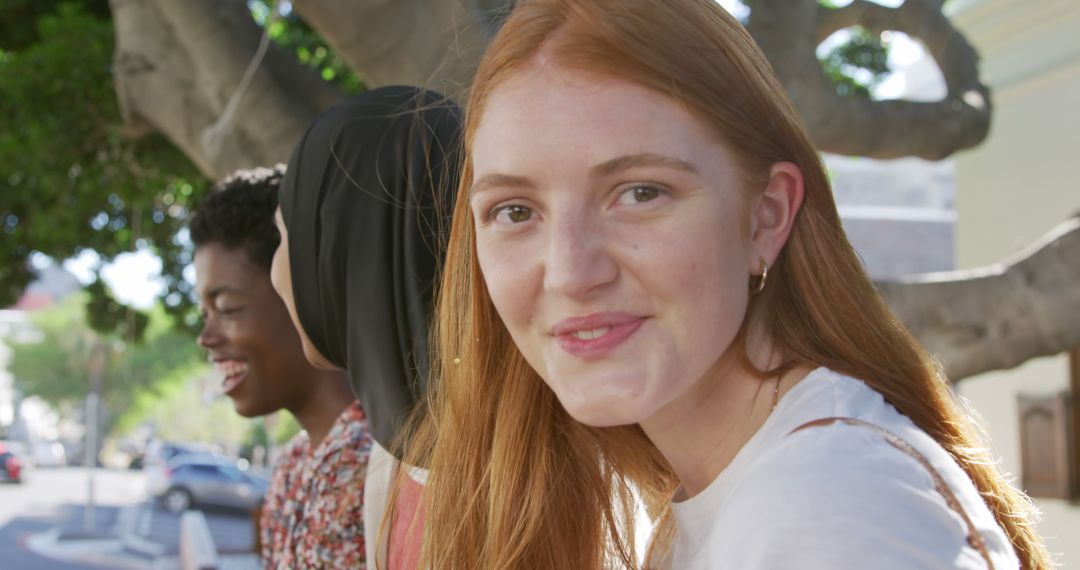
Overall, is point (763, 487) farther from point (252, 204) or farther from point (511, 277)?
point (252, 204)

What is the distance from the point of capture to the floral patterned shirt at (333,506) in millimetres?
2447

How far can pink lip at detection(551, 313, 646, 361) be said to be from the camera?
1.45 m

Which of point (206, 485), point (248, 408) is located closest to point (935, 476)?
point (248, 408)

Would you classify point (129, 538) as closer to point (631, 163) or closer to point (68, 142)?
point (68, 142)

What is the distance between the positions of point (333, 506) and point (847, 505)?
150cm

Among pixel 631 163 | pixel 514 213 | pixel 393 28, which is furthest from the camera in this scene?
pixel 393 28

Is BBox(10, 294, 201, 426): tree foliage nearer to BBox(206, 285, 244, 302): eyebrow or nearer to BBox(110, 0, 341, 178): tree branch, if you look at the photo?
BBox(110, 0, 341, 178): tree branch

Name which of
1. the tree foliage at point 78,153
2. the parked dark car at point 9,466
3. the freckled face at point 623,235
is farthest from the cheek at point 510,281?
the parked dark car at point 9,466

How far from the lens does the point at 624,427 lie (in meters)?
1.91

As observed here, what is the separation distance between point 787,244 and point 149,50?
4.10 metres

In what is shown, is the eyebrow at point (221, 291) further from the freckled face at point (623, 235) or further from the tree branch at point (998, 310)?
the tree branch at point (998, 310)

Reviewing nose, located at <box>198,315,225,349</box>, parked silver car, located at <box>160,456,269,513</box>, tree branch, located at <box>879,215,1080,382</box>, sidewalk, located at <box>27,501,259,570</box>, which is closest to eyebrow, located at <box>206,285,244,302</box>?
nose, located at <box>198,315,225,349</box>

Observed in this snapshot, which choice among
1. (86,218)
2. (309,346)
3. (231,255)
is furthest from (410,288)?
(86,218)

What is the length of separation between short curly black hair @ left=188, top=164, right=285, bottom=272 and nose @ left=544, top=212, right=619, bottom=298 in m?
1.87
